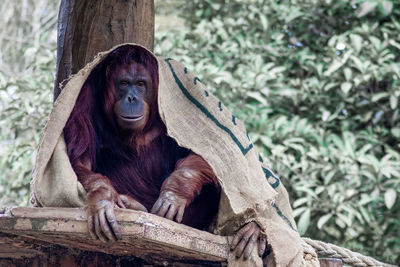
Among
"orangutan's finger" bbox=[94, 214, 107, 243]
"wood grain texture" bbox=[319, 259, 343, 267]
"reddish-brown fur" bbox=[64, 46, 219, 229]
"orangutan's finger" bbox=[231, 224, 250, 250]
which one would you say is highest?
"reddish-brown fur" bbox=[64, 46, 219, 229]

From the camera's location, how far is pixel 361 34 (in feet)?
15.0

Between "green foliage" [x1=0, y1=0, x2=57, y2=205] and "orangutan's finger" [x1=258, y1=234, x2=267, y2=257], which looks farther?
"green foliage" [x1=0, y1=0, x2=57, y2=205]

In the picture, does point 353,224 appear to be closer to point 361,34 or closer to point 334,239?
point 334,239

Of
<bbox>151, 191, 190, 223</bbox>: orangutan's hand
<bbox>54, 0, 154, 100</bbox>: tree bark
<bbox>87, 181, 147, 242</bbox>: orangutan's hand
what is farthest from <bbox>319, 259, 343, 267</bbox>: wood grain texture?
<bbox>54, 0, 154, 100</bbox>: tree bark

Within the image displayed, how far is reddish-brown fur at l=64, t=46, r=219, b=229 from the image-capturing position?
232 cm

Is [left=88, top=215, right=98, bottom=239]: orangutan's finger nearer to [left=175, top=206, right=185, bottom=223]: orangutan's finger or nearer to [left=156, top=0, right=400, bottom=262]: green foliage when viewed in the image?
[left=175, top=206, right=185, bottom=223]: orangutan's finger

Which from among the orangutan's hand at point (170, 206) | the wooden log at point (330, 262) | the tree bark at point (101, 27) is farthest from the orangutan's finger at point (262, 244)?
the tree bark at point (101, 27)

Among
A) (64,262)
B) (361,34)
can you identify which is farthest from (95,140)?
(361,34)

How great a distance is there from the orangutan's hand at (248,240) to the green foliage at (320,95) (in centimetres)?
180

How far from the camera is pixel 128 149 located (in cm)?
248

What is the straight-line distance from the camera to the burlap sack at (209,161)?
210cm

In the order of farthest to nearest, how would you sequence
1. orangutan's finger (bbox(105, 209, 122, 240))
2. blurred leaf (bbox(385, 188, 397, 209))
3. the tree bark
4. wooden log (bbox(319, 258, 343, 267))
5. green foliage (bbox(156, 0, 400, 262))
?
green foliage (bbox(156, 0, 400, 262)) < blurred leaf (bbox(385, 188, 397, 209)) < the tree bark < wooden log (bbox(319, 258, 343, 267)) < orangutan's finger (bbox(105, 209, 122, 240))

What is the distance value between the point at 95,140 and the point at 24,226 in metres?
0.58

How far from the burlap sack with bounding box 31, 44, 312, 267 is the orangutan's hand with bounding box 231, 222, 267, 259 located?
→ 2 centimetres
